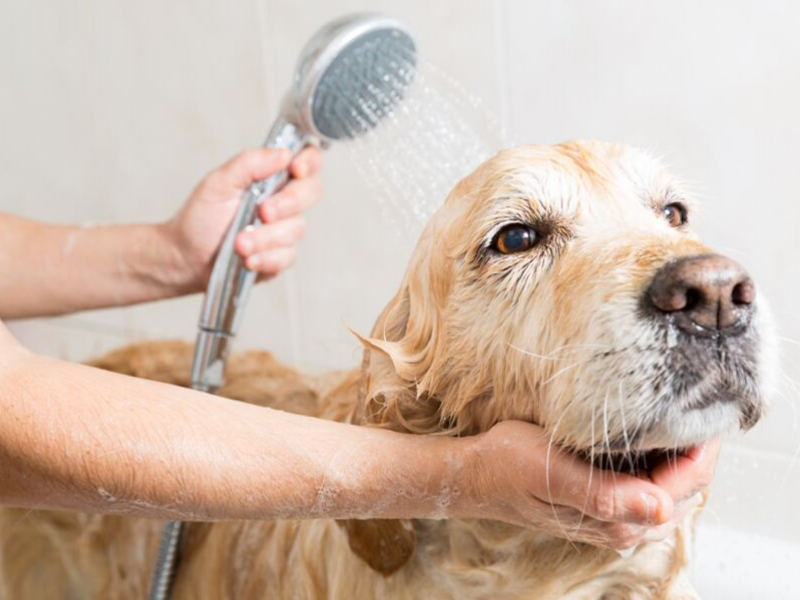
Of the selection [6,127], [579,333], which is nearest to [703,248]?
[579,333]

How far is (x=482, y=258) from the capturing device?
108cm

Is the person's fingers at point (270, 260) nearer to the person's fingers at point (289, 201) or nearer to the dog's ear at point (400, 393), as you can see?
the person's fingers at point (289, 201)

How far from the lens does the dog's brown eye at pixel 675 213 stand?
1127mm

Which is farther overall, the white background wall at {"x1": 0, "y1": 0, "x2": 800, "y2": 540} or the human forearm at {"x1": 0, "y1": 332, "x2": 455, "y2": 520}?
the white background wall at {"x1": 0, "y1": 0, "x2": 800, "y2": 540}

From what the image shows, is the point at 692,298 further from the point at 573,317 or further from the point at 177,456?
the point at 177,456

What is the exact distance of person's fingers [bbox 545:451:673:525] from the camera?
0.86 meters

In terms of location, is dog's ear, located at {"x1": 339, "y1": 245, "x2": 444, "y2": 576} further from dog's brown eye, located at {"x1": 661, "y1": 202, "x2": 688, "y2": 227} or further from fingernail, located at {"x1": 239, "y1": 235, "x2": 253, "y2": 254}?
fingernail, located at {"x1": 239, "y1": 235, "x2": 253, "y2": 254}

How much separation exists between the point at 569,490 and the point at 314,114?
702 mm

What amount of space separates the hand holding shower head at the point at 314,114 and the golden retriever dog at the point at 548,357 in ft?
0.61

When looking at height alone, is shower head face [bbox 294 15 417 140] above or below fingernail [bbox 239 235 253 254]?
above

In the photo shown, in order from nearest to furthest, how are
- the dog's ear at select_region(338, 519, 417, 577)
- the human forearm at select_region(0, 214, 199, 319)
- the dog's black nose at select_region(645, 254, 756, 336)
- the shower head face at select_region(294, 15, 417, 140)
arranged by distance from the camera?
the dog's black nose at select_region(645, 254, 756, 336) → the dog's ear at select_region(338, 519, 417, 577) → the shower head face at select_region(294, 15, 417, 140) → the human forearm at select_region(0, 214, 199, 319)

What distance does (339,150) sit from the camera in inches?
82.9

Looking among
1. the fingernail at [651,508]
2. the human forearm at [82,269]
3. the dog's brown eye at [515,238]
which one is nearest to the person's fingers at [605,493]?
the fingernail at [651,508]

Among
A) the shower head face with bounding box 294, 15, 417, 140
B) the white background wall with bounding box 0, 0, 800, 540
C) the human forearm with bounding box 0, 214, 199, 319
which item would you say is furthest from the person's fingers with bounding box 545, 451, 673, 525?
the human forearm with bounding box 0, 214, 199, 319
